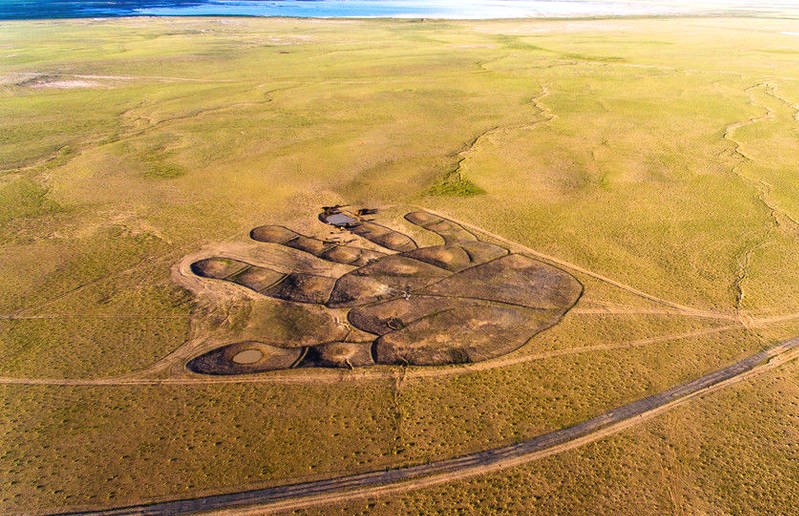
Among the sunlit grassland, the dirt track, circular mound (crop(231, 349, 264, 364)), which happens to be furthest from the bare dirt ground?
the sunlit grassland

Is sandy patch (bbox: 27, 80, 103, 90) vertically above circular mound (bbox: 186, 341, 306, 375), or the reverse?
sandy patch (bbox: 27, 80, 103, 90)

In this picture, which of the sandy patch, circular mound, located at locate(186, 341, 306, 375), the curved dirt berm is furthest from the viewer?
the sandy patch

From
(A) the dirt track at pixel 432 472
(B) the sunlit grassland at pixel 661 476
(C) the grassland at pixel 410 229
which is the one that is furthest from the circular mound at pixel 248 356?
(B) the sunlit grassland at pixel 661 476

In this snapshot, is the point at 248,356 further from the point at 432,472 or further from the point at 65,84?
the point at 65,84

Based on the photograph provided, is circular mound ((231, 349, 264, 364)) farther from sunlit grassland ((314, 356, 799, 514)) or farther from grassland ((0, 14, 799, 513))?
sunlit grassland ((314, 356, 799, 514))

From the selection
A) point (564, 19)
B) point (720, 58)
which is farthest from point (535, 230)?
point (564, 19)

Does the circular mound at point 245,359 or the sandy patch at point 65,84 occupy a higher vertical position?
the sandy patch at point 65,84

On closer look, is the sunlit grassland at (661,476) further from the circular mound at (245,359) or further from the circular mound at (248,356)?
the circular mound at (248,356)
